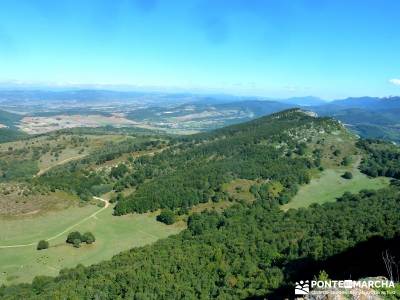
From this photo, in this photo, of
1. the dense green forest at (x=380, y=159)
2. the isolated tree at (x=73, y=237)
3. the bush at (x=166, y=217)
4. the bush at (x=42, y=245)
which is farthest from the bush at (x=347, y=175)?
the bush at (x=42, y=245)

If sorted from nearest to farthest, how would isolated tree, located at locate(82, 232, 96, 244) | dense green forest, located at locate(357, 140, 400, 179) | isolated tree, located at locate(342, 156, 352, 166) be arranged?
isolated tree, located at locate(82, 232, 96, 244)
dense green forest, located at locate(357, 140, 400, 179)
isolated tree, located at locate(342, 156, 352, 166)

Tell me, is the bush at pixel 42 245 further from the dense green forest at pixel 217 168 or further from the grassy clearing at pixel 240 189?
the grassy clearing at pixel 240 189

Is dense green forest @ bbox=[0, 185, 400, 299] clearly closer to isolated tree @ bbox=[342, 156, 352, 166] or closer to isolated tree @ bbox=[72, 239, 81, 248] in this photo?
isolated tree @ bbox=[72, 239, 81, 248]

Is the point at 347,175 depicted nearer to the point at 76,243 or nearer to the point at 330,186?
the point at 330,186

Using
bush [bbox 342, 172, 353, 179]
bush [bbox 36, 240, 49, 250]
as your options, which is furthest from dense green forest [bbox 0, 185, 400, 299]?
bush [bbox 342, 172, 353, 179]

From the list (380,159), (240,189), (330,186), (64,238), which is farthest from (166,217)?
(380,159)

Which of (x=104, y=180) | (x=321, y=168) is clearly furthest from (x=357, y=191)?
(x=104, y=180)

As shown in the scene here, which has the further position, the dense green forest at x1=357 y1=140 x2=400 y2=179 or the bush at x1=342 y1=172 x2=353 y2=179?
the dense green forest at x1=357 y1=140 x2=400 y2=179
